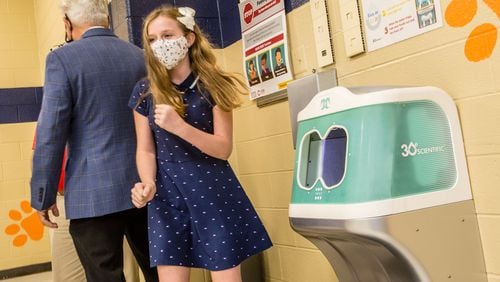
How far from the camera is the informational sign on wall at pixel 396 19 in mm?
1369

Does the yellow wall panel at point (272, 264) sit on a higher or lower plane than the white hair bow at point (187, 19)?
lower

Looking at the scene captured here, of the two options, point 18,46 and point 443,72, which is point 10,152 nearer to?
point 18,46

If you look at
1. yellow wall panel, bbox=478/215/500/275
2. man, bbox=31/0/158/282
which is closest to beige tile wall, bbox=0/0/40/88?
man, bbox=31/0/158/282

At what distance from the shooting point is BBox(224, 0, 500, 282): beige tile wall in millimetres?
1259

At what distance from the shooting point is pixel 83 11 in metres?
1.79

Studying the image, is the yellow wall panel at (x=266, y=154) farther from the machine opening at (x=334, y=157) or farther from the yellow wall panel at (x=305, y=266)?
the machine opening at (x=334, y=157)

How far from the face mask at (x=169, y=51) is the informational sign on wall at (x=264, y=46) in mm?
584

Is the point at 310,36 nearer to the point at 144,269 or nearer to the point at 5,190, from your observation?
the point at 144,269

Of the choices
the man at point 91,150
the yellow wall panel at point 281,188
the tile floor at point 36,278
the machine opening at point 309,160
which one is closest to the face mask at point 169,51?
the man at point 91,150

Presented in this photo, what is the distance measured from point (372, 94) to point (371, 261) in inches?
17.0

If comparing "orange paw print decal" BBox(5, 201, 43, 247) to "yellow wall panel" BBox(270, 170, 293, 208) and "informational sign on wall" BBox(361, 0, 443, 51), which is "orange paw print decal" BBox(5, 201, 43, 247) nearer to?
"yellow wall panel" BBox(270, 170, 293, 208)

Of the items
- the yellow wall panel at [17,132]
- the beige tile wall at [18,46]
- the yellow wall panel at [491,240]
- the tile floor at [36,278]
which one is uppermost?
the beige tile wall at [18,46]

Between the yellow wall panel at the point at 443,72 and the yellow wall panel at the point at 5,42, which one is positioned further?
the yellow wall panel at the point at 5,42

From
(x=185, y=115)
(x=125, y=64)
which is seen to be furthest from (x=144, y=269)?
A: (x=125, y=64)
